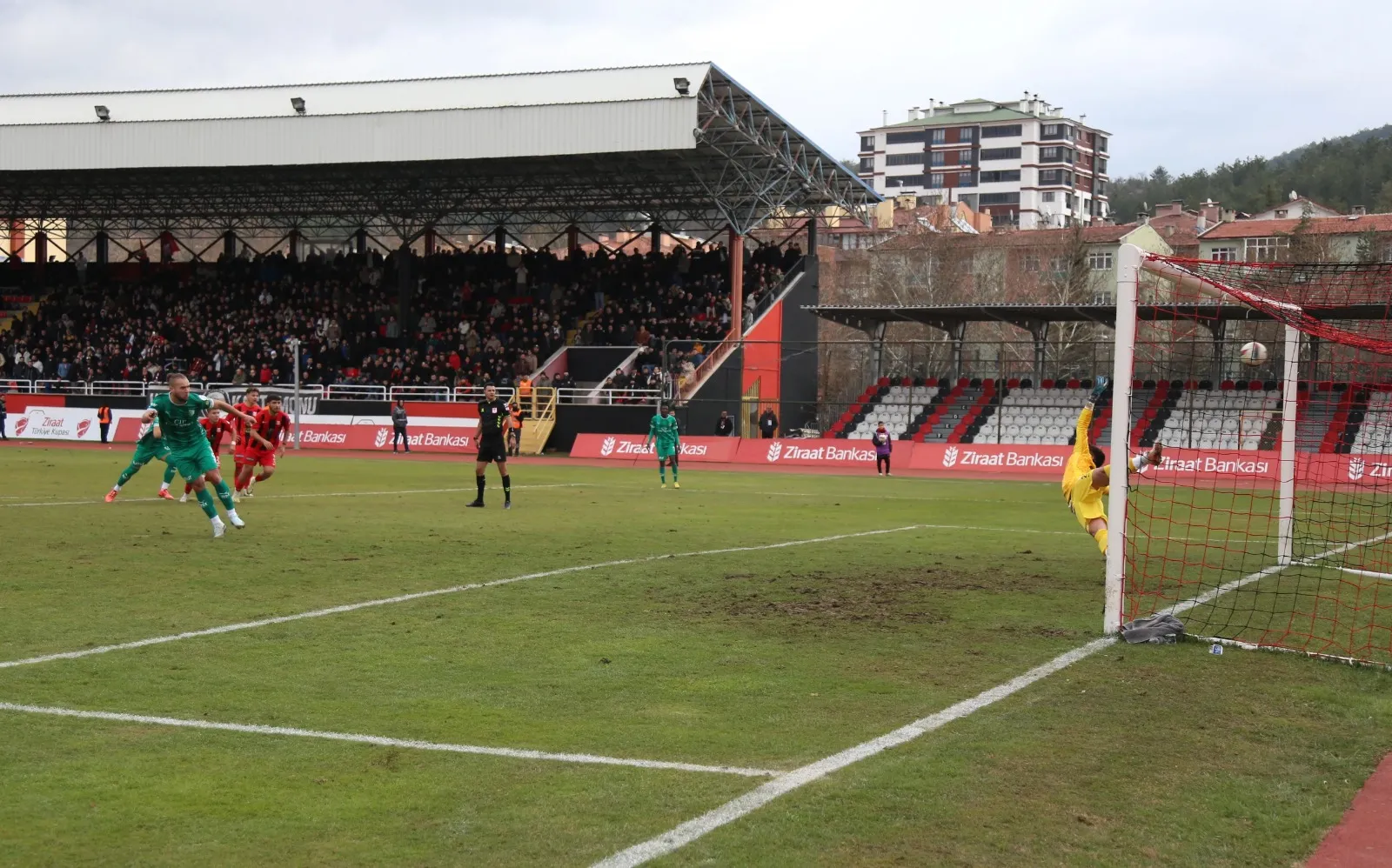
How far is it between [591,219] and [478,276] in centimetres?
591

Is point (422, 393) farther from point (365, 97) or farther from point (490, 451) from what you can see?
point (490, 451)

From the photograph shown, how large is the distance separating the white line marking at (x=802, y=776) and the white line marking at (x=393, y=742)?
0.21 meters

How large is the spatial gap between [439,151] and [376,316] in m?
11.6

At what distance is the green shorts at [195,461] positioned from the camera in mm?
16750

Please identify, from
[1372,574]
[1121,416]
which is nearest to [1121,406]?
[1121,416]

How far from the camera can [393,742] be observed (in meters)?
6.70

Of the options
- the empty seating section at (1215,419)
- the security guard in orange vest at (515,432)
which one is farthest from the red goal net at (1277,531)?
the security guard in orange vest at (515,432)

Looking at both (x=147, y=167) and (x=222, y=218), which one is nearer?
(x=147, y=167)

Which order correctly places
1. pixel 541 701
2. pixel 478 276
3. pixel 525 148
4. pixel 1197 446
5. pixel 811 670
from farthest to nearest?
1. pixel 478 276
2. pixel 525 148
3. pixel 1197 446
4. pixel 811 670
5. pixel 541 701

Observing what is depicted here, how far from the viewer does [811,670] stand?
867 centimetres

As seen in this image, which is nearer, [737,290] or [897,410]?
[897,410]

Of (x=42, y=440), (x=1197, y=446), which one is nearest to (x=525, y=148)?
(x=42, y=440)

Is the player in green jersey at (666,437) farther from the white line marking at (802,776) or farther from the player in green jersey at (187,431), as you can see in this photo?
the white line marking at (802,776)

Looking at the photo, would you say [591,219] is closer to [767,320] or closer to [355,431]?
[767,320]
